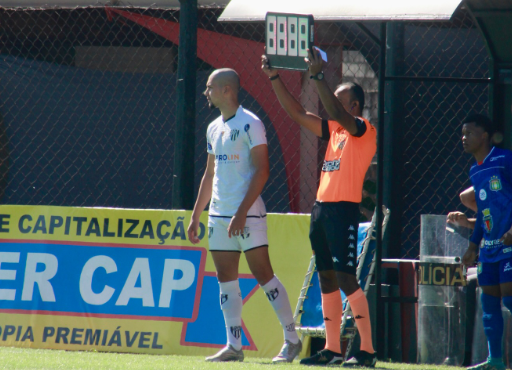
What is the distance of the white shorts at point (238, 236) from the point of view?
17.7 feet

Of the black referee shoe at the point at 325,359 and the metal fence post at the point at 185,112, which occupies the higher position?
the metal fence post at the point at 185,112

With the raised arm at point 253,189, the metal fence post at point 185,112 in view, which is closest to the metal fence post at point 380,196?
the raised arm at point 253,189

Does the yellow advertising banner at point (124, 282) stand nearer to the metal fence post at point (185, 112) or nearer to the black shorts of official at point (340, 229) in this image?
the metal fence post at point (185, 112)

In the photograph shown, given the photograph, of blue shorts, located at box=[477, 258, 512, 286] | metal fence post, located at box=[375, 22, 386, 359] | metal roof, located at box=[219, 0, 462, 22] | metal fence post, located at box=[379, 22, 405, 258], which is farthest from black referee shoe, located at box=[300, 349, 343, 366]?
metal roof, located at box=[219, 0, 462, 22]

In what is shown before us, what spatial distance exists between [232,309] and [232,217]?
0.67 metres


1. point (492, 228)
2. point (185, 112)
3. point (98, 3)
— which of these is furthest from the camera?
point (98, 3)

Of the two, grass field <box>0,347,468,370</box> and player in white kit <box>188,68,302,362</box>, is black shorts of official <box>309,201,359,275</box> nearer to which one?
player in white kit <box>188,68,302,362</box>

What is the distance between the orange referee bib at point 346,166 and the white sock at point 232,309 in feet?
3.04

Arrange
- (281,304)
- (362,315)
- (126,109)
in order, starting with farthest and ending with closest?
(126,109), (281,304), (362,315)

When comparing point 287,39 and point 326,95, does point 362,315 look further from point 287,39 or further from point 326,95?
point 287,39

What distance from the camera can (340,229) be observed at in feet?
16.6

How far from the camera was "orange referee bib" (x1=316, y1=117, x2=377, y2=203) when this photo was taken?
16.8 ft

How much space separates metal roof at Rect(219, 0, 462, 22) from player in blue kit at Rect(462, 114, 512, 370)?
81cm

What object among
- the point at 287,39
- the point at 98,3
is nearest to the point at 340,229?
the point at 287,39
